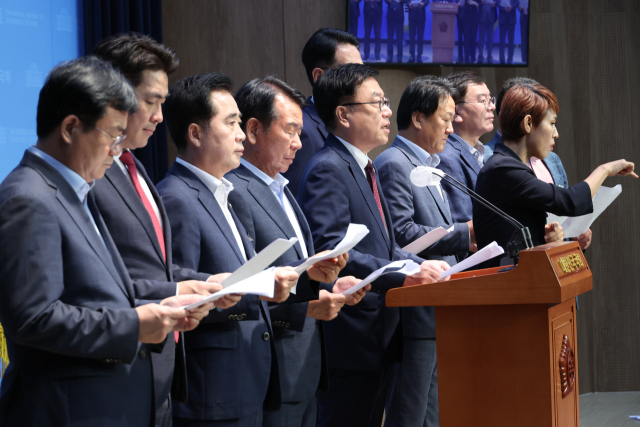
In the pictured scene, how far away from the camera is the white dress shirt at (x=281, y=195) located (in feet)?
7.48

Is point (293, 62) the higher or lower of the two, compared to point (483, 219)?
higher

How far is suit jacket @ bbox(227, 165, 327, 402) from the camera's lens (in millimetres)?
2121

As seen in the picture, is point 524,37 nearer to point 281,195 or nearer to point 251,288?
point 281,195

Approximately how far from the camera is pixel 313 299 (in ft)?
6.81

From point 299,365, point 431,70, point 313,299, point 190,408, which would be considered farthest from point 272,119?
point 431,70

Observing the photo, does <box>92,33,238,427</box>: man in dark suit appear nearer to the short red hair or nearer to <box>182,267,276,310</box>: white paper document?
<box>182,267,276,310</box>: white paper document

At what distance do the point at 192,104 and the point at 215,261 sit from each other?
489 millimetres

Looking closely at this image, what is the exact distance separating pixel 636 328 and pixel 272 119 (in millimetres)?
3626

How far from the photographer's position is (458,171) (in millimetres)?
3352

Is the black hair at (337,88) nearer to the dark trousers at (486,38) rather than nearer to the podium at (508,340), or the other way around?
the podium at (508,340)

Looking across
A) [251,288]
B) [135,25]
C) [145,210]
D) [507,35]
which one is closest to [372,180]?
[145,210]

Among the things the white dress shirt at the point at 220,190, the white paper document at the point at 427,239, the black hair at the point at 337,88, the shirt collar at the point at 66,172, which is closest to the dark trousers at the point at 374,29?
the black hair at the point at 337,88

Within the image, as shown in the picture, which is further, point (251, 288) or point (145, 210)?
point (145, 210)

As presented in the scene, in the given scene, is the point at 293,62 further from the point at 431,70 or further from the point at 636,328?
the point at 636,328
